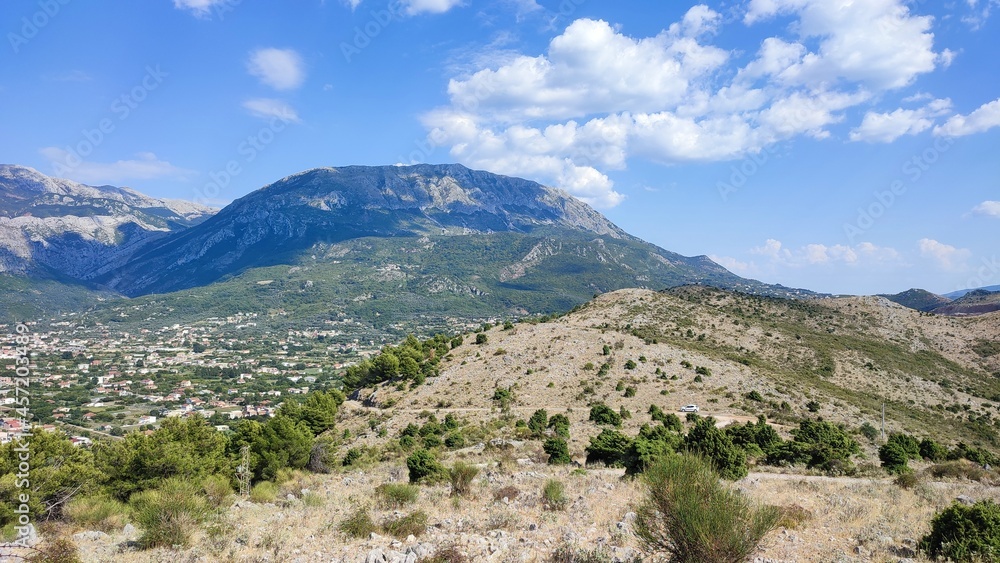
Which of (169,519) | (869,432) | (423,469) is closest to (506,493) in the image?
(423,469)

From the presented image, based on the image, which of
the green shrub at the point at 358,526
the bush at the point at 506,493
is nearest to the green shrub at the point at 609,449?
the bush at the point at 506,493

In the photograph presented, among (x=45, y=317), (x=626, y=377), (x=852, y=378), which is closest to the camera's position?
(x=626, y=377)

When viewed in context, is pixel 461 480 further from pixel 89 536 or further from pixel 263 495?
pixel 89 536

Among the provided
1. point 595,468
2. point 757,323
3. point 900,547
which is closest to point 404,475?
point 595,468

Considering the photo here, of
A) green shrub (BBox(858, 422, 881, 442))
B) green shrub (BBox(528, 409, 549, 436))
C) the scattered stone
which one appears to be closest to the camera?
the scattered stone

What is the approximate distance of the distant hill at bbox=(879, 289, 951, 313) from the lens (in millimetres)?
148875

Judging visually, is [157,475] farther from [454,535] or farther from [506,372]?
[506,372]

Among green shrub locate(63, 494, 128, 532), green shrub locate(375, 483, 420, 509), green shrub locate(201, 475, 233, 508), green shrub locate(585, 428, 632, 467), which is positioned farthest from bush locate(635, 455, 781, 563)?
green shrub locate(585, 428, 632, 467)

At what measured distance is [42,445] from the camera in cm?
1590

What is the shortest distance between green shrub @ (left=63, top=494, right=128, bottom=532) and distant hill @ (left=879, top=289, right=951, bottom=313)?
612ft

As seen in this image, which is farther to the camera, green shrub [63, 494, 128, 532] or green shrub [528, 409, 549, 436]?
green shrub [528, 409, 549, 436]

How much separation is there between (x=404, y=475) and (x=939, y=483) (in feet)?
72.3

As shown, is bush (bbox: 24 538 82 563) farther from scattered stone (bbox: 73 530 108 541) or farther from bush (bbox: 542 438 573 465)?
bush (bbox: 542 438 573 465)

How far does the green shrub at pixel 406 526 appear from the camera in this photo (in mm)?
11531
